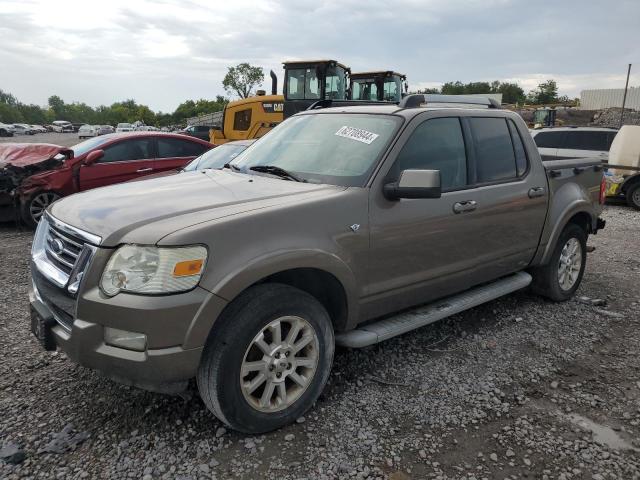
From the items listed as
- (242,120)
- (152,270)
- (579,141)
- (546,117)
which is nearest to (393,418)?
(152,270)

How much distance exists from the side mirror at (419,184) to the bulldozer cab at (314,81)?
10665 mm

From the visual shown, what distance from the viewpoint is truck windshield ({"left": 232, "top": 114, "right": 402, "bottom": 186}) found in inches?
127

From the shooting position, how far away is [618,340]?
4168 mm

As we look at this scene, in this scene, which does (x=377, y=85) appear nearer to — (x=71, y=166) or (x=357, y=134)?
(x=71, y=166)

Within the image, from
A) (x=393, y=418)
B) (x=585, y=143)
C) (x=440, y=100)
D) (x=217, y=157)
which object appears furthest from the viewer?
(x=585, y=143)

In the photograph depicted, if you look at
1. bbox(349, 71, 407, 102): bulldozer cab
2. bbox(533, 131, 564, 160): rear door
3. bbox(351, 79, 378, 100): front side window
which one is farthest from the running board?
bbox(351, 79, 378, 100): front side window

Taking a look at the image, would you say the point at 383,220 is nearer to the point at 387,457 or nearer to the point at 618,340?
the point at 387,457

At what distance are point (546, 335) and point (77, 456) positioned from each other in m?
3.58

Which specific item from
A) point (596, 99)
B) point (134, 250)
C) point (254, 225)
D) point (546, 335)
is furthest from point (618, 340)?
point (596, 99)

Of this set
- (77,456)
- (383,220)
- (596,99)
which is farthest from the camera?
(596,99)

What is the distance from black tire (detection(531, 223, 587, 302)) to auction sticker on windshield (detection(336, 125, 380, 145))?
7.94 feet

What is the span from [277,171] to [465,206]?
1381mm

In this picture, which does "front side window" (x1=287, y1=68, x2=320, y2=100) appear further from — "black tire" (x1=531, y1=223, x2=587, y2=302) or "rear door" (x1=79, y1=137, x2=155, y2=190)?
"black tire" (x1=531, y1=223, x2=587, y2=302)

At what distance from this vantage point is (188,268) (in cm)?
237
